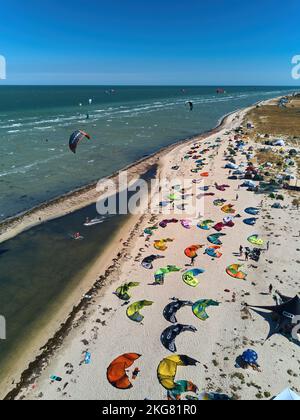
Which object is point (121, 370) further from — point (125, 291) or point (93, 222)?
point (93, 222)

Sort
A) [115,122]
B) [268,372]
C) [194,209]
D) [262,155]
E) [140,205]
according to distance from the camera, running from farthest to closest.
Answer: [115,122] < [262,155] < [140,205] < [194,209] < [268,372]

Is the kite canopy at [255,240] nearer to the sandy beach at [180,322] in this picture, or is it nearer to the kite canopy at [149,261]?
the sandy beach at [180,322]

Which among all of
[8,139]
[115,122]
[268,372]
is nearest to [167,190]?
[268,372]

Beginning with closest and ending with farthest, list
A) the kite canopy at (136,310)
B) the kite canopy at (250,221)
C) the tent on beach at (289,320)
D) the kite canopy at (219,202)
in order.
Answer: the tent on beach at (289,320)
the kite canopy at (136,310)
the kite canopy at (250,221)
the kite canopy at (219,202)

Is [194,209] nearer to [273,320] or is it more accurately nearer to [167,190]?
[167,190]

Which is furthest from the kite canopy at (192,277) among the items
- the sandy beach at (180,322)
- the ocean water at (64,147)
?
the ocean water at (64,147)
